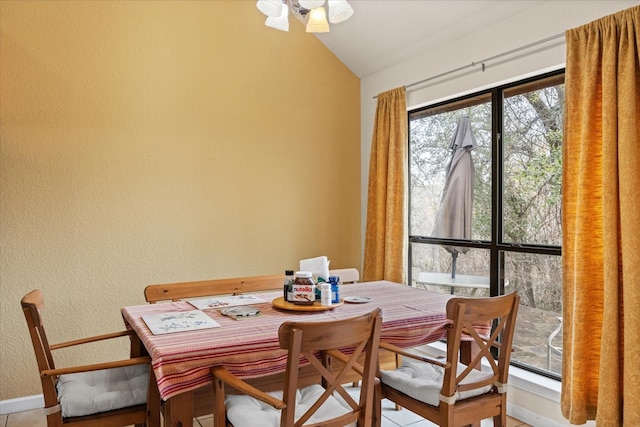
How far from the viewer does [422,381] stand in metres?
2.00

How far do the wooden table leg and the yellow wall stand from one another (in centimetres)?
170

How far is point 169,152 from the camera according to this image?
3.35 metres

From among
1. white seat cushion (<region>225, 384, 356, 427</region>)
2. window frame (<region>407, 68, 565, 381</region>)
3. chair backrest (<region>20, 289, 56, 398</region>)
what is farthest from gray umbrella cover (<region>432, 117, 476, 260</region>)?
chair backrest (<region>20, 289, 56, 398</region>)

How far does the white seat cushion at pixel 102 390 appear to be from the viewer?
185 cm

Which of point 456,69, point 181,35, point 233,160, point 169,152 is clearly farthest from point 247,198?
point 456,69

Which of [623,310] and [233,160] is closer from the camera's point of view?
[623,310]

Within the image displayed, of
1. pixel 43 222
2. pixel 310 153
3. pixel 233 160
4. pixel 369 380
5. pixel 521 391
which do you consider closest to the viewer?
pixel 369 380

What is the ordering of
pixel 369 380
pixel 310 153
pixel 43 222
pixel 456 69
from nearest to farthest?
pixel 369 380 < pixel 43 222 < pixel 456 69 < pixel 310 153

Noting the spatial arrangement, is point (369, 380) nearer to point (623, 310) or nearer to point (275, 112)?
point (623, 310)

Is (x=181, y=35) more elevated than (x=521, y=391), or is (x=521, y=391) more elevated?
(x=181, y=35)

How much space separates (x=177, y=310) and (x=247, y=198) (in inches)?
57.8

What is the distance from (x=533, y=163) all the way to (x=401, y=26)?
53.6 inches

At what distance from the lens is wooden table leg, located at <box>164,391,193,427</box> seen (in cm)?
171

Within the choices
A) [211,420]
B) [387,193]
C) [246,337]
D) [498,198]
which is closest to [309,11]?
[246,337]
